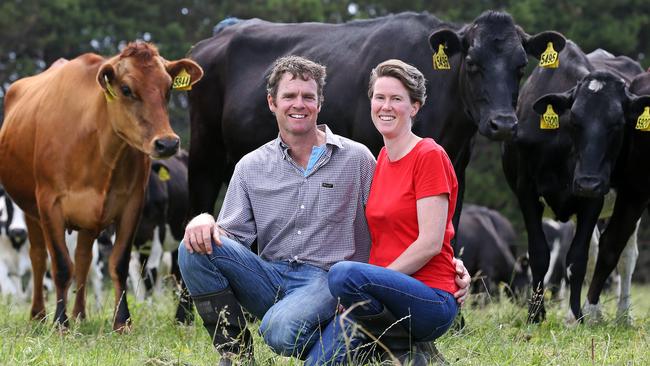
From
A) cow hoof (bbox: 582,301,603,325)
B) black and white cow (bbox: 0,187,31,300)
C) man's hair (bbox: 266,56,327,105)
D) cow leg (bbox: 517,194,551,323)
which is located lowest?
black and white cow (bbox: 0,187,31,300)

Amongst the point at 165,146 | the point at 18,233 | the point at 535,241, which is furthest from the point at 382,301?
the point at 18,233

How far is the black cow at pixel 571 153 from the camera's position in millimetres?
8086

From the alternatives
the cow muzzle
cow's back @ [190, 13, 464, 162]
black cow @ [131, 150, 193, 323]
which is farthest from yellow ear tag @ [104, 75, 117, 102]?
black cow @ [131, 150, 193, 323]

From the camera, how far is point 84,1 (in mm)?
25594

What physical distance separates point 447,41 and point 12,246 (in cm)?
848

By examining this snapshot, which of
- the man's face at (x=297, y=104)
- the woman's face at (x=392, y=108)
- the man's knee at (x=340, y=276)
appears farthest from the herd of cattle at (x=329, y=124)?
the man's knee at (x=340, y=276)

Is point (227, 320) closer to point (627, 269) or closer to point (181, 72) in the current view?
point (181, 72)

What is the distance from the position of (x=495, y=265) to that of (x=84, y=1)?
1377 cm

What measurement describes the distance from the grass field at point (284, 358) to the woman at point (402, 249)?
419 millimetres

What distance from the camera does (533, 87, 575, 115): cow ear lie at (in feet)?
27.7

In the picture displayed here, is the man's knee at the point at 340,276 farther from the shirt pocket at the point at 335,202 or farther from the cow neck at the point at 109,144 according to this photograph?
the cow neck at the point at 109,144

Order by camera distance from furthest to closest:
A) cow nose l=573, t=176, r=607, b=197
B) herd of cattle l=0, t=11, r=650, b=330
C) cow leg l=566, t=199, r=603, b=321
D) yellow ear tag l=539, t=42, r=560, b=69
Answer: cow leg l=566, t=199, r=603, b=321 → yellow ear tag l=539, t=42, r=560, b=69 → cow nose l=573, t=176, r=607, b=197 → herd of cattle l=0, t=11, r=650, b=330

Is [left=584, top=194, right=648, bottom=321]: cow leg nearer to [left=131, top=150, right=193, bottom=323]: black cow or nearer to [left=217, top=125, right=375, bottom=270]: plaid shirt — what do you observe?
[left=217, top=125, right=375, bottom=270]: plaid shirt

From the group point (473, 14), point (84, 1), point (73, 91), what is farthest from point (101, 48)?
point (73, 91)
